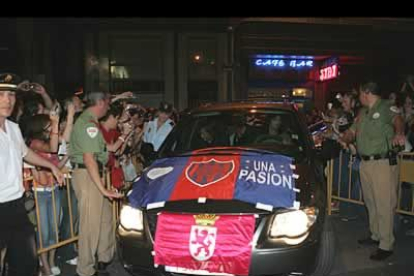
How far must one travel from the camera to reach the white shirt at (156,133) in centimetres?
838

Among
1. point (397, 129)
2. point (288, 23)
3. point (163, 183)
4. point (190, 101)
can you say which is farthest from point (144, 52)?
point (163, 183)

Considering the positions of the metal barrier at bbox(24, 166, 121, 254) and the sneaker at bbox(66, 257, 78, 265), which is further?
the sneaker at bbox(66, 257, 78, 265)

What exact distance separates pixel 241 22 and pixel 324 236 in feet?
43.9

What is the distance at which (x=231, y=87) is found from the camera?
16.6 metres

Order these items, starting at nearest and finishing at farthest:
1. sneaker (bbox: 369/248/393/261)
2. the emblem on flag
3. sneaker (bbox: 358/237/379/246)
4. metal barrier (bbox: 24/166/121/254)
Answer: the emblem on flag → metal barrier (bbox: 24/166/121/254) → sneaker (bbox: 369/248/393/261) → sneaker (bbox: 358/237/379/246)

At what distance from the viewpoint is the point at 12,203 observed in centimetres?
356

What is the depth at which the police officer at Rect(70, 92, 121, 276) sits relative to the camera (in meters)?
4.48

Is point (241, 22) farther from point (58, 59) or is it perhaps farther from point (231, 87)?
point (58, 59)

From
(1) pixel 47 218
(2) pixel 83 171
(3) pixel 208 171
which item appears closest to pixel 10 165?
(2) pixel 83 171

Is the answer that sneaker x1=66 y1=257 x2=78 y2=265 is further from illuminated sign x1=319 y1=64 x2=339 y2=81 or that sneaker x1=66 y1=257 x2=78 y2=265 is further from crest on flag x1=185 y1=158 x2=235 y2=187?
illuminated sign x1=319 y1=64 x2=339 y2=81

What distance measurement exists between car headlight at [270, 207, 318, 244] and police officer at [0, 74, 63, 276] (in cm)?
190

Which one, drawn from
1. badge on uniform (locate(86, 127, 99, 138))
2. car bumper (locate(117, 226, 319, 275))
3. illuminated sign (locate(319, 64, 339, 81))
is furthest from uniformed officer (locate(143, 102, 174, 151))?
illuminated sign (locate(319, 64, 339, 81))

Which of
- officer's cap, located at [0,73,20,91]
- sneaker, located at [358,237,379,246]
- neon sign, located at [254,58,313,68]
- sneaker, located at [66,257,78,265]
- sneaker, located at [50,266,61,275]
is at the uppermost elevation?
neon sign, located at [254,58,313,68]

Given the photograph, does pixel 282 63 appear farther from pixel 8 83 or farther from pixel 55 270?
pixel 8 83
